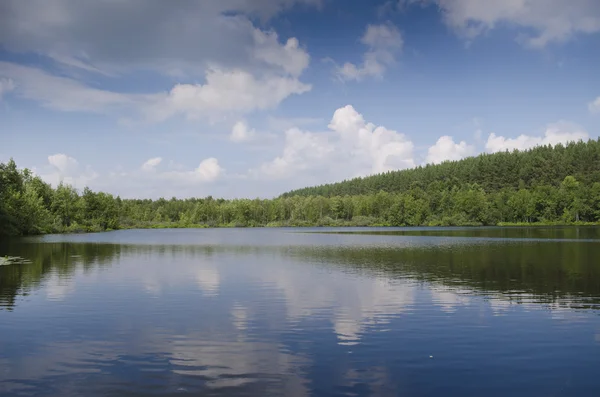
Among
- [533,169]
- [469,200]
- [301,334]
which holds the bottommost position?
[301,334]

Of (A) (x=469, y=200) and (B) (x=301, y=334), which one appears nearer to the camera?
(B) (x=301, y=334)

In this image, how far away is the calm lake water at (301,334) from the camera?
12.7 meters

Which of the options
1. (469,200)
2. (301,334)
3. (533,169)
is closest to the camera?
(301,334)

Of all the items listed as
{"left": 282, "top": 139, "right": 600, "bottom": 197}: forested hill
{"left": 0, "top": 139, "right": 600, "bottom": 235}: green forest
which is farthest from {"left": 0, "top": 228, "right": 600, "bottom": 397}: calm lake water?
{"left": 282, "top": 139, "right": 600, "bottom": 197}: forested hill

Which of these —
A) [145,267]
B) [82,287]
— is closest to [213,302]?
[82,287]

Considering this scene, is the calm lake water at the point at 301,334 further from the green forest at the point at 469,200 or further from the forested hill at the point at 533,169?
the forested hill at the point at 533,169

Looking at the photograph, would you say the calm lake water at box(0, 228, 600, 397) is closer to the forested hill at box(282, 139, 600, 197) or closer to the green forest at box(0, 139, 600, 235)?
the green forest at box(0, 139, 600, 235)

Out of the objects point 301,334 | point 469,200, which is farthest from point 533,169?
point 301,334

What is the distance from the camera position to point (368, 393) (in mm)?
11875

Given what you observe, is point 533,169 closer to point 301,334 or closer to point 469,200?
point 469,200

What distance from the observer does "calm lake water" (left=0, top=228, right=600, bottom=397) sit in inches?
500

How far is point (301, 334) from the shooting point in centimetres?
1772

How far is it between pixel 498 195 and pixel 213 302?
156766 mm

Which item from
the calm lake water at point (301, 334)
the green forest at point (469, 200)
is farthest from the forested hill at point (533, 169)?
the calm lake water at point (301, 334)
